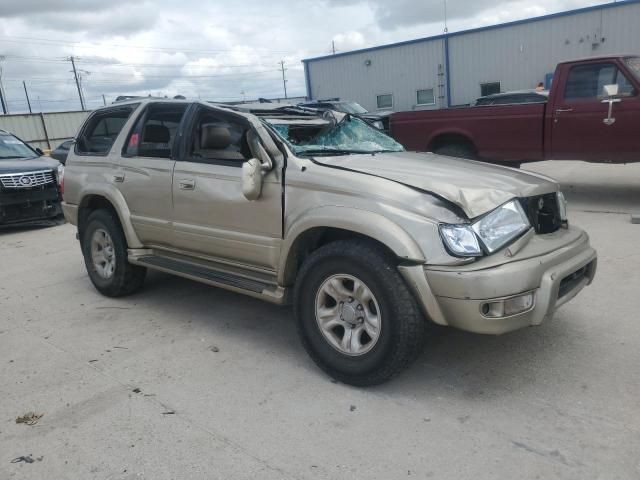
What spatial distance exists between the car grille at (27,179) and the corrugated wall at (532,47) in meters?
17.0

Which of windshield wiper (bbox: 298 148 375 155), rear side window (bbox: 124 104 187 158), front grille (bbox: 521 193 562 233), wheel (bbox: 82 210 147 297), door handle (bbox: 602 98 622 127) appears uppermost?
rear side window (bbox: 124 104 187 158)

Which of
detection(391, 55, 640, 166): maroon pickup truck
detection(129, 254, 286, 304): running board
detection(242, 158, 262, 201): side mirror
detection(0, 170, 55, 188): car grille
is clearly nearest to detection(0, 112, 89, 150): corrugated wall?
detection(0, 170, 55, 188): car grille

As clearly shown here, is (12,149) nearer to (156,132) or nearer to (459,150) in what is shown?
→ (156,132)

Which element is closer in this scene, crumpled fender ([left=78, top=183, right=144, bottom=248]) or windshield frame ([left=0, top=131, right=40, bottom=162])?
crumpled fender ([left=78, top=183, right=144, bottom=248])

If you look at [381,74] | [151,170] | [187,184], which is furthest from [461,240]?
[381,74]

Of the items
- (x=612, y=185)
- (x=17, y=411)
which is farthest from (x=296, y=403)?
(x=612, y=185)

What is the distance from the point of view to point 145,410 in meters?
3.19

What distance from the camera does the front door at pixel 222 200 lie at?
12.2ft

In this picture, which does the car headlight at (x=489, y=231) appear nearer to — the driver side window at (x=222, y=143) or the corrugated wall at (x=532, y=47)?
the driver side window at (x=222, y=143)

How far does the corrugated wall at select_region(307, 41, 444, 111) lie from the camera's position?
2273 centimetres

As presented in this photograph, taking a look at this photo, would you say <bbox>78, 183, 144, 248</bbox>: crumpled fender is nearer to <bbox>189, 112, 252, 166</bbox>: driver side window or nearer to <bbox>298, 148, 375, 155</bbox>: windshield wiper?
<bbox>189, 112, 252, 166</bbox>: driver side window

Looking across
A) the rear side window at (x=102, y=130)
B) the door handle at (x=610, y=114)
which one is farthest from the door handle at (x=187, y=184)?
the door handle at (x=610, y=114)

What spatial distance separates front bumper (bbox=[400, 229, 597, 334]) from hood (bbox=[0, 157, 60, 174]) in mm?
8296

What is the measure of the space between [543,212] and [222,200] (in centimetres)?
221
